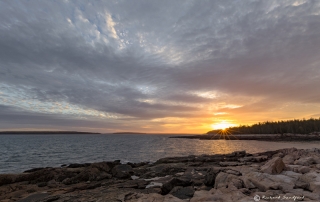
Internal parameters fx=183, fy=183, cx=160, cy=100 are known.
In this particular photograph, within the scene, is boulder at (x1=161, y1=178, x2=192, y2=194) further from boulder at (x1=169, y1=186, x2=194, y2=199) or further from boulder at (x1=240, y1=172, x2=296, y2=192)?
boulder at (x1=240, y1=172, x2=296, y2=192)

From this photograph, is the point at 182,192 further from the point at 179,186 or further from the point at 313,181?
the point at 313,181

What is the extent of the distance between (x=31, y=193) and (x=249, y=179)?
14.5 meters

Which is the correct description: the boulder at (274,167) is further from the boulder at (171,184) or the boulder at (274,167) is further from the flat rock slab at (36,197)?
the flat rock slab at (36,197)

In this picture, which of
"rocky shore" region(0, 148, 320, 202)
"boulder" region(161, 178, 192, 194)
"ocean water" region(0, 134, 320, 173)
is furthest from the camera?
"ocean water" region(0, 134, 320, 173)

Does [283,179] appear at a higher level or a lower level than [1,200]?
higher

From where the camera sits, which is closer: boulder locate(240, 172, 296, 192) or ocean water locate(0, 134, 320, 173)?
boulder locate(240, 172, 296, 192)

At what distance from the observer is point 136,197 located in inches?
392

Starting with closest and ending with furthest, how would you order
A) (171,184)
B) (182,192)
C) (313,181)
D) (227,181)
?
(313,181), (182,192), (227,181), (171,184)

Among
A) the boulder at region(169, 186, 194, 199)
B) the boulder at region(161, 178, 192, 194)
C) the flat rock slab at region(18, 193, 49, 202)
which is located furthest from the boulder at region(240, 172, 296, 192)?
the flat rock slab at region(18, 193, 49, 202)

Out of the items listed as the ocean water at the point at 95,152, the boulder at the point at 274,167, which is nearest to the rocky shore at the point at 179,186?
the boulder at the point at 274,167

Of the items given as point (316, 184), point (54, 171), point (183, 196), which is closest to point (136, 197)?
point (183, 196)

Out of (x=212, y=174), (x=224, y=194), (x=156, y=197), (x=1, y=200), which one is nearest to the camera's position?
(x=224, y=194)

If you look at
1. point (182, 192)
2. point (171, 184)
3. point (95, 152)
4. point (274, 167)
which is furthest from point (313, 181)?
point (95, 152)

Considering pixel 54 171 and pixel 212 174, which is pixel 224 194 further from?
pixel 54 171
